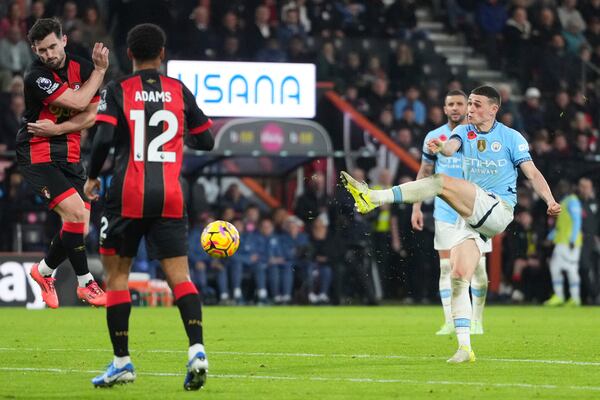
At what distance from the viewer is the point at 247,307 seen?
71.9ft

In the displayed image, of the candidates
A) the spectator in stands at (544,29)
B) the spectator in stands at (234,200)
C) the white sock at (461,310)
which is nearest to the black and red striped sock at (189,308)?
the white sock at (461,310)

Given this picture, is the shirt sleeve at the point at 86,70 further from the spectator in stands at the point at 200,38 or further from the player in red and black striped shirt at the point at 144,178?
the spectator in stands at the point at 200,38

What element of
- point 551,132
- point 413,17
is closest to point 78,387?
point 551,132

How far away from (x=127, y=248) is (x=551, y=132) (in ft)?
61.9

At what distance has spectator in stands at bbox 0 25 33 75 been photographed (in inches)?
892

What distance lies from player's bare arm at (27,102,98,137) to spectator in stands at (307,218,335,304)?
12.3m

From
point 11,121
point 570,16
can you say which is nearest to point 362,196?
point 11,121

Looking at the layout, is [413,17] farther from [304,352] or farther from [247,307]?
[304,352]

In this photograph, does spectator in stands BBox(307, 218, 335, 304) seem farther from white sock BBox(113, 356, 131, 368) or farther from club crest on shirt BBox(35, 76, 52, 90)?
white sock BBox(113, 356, 131, 368)

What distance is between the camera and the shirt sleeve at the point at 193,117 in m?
8.61

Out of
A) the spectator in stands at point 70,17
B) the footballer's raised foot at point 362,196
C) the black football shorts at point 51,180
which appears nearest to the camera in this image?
the footballer's raised foot at point 362,196

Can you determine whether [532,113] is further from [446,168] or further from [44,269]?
[44,269]

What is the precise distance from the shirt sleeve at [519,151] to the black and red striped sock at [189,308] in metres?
3.80

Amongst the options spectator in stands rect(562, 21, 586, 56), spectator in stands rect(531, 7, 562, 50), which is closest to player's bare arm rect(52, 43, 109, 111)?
spectator in stands rect(531, 7, 562, 50)
